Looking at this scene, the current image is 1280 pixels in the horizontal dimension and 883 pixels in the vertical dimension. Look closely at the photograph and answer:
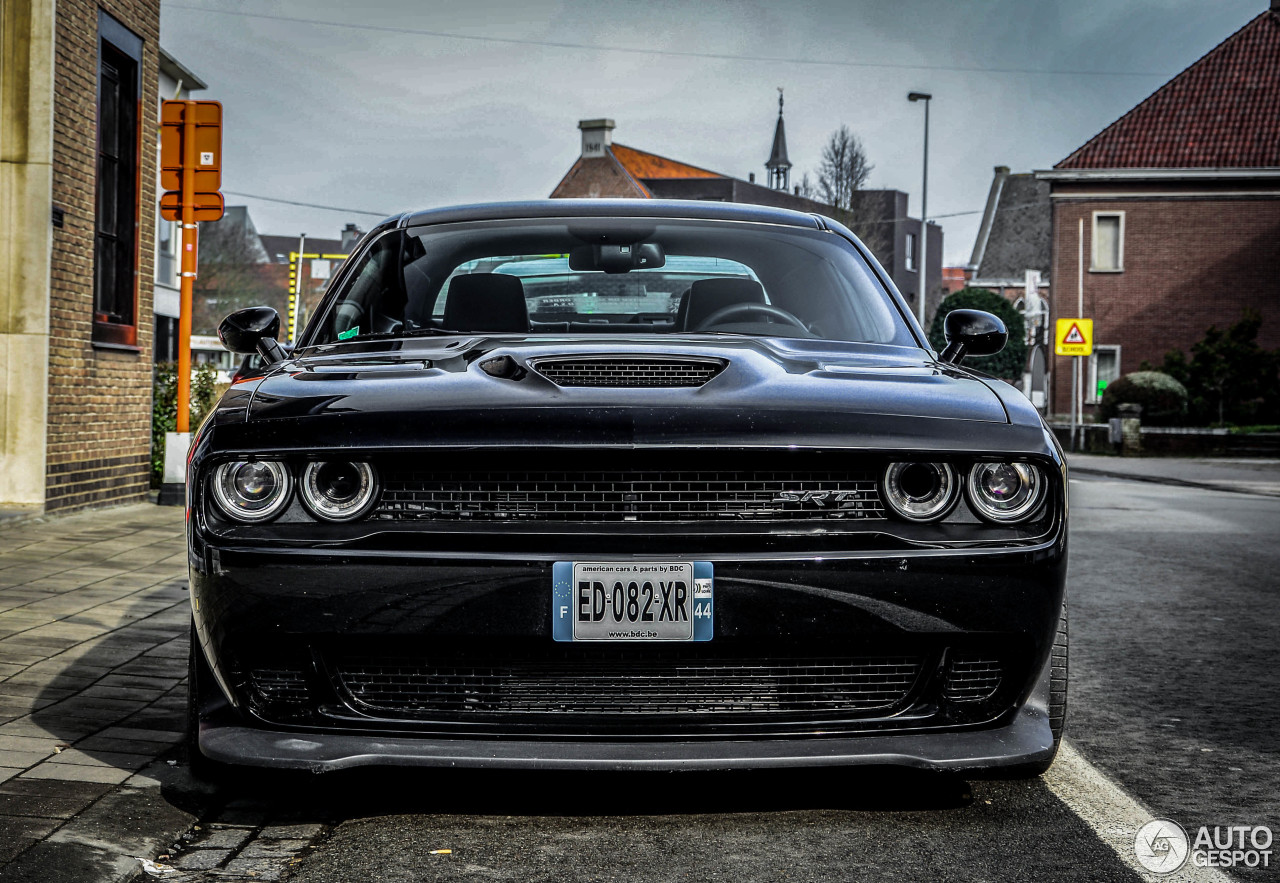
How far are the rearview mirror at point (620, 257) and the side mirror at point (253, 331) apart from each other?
97cm

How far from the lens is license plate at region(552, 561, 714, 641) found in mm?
3037

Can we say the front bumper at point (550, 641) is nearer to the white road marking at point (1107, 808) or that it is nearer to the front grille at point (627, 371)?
the white road marking at point (1107, 808)

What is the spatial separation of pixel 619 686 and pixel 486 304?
1570 mm

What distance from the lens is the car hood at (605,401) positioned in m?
3.11

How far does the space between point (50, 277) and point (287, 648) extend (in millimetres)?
7330

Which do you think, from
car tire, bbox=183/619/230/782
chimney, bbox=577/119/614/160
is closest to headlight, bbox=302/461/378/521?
car tire, bbox=183/619/230/782

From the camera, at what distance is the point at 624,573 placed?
3.04 m

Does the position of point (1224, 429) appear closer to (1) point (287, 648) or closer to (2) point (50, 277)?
(2) point (50, 277)

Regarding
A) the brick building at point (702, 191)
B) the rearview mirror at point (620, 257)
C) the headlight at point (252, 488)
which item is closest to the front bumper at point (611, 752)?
the headlight at point (252, 488)

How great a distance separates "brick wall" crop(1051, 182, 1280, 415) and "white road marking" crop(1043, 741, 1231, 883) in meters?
36.9

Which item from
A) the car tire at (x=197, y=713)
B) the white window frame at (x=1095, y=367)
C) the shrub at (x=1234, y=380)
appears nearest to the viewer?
the car tire at (x=197, y=713)

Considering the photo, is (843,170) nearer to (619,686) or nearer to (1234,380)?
(1234,380)

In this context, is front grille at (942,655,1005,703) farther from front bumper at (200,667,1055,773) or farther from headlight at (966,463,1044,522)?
headlight at (966,463,1044,522)

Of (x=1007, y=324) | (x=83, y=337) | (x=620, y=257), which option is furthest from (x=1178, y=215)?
(x=620, y=257)
